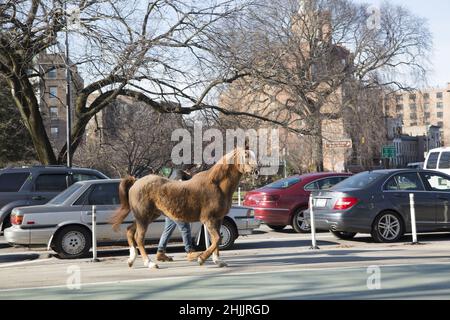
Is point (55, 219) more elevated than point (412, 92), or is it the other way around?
point (412, 92)

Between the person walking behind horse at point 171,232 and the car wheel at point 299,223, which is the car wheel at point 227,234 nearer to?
the person walking behind horse at point 171,232

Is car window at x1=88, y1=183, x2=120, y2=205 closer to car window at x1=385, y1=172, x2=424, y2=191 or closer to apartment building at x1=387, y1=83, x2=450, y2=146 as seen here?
car window at x1=385, y1=172, x2=424, y2=191

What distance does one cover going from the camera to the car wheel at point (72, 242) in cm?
1187

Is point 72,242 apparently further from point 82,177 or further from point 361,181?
point 361,181

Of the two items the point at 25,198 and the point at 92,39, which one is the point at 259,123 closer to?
the point at 92,39

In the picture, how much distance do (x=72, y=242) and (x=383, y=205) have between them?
22.2ft

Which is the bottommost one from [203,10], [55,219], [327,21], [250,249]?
[250,249]

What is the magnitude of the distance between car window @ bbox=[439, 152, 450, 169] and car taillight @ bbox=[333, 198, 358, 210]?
1409cm

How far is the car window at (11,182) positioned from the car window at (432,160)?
1800cm

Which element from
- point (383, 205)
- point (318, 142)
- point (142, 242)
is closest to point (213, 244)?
point (142, 242)

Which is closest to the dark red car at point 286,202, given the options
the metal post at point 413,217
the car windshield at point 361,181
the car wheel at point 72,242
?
the car windshield at point 361,181

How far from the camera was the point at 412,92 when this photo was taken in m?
46.6
